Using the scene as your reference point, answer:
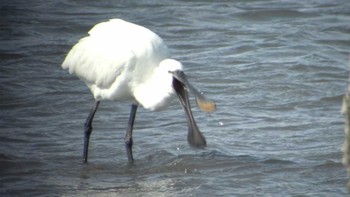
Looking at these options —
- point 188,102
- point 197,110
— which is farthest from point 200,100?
point 197,110

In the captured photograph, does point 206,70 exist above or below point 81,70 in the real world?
below

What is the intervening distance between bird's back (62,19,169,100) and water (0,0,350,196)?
0.68 metres

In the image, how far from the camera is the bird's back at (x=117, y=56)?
830 centimetres

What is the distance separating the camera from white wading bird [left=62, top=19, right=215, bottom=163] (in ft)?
26.0

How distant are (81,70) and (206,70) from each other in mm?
3264

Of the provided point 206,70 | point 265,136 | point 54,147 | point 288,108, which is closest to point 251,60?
point 206,70

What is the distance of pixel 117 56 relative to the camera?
8.39 meters

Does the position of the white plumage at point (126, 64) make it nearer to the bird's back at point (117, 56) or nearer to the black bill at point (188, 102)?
the bird's back at point (117, 56)

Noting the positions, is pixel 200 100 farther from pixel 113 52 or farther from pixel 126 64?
pixel 113 52

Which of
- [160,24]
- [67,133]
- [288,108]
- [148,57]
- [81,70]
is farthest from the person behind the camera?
[160,24]

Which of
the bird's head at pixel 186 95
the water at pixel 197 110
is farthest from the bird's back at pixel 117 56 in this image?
the water at pixel 197 110

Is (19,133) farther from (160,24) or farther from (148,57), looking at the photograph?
(160,24)

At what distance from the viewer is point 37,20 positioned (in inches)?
602

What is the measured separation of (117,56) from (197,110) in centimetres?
194
